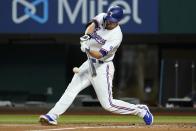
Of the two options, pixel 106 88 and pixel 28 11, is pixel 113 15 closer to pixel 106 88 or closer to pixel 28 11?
pixel 106 88

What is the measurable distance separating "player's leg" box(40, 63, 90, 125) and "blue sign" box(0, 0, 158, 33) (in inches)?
300

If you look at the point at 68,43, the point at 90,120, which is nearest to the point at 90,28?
the point at 90,120

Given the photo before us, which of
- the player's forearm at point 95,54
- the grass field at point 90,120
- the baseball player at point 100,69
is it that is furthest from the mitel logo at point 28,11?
the player's forearm at point 95,54

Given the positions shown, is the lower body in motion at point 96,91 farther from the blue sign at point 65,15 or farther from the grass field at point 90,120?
the blue sign at point 65,15

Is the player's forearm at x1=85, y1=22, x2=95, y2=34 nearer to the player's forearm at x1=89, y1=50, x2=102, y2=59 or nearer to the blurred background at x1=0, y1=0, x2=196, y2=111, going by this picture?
the player's forearm at x1=89, y1=50, x2=102, y2=59

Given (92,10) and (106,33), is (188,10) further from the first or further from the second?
(106,33)

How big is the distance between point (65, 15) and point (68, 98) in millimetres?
7914

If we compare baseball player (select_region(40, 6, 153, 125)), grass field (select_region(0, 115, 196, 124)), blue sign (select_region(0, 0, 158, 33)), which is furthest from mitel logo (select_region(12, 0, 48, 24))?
baseball player (select_region(40, 6, 153, 125))

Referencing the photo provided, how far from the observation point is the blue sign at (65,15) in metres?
16.9

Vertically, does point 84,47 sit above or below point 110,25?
below

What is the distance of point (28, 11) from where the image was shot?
1695 cm

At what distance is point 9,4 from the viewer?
16953mm

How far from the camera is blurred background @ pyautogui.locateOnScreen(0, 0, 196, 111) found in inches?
664

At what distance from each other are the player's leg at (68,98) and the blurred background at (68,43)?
6.50 m
